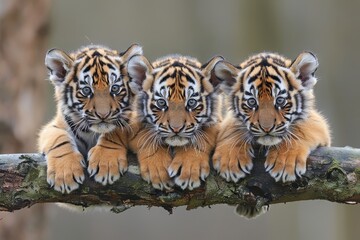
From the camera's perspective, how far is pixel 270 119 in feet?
13.5

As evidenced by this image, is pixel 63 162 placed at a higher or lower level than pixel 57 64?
lower

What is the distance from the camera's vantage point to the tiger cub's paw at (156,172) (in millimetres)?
4223

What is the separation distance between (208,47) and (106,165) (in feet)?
19.9

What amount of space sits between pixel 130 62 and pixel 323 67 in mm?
5590

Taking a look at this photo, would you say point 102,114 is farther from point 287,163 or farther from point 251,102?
point 287,163

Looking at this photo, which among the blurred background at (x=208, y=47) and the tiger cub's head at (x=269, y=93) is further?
the blurred background at (x=208, y=47)

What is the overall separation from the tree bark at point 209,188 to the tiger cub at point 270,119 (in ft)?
0.24

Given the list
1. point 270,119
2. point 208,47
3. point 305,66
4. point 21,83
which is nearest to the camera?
point 270,119

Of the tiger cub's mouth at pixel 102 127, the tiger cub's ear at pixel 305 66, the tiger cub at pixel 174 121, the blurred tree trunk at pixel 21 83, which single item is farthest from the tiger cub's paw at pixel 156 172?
the blurred tree trunk at pixel 21 83

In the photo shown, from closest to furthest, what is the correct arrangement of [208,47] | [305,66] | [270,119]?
[270,119] → [305,66] → [208,47]

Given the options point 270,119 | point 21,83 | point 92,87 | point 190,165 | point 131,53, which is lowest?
point 190,165

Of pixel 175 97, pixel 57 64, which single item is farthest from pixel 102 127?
pixel 57 64

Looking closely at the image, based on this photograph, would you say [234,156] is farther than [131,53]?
No

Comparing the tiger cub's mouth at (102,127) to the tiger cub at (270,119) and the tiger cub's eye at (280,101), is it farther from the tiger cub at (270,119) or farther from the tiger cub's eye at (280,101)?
the tiger cub's eye at (280,101)
